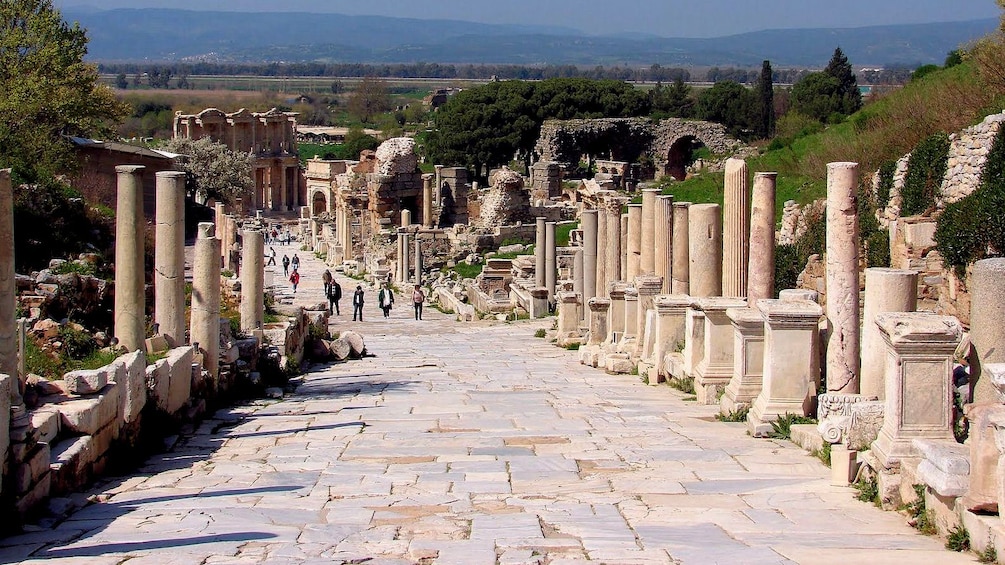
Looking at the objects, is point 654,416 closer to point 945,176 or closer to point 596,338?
point 596,338

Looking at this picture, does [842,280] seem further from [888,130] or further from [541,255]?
[541,255]

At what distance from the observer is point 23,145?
77.9 ft

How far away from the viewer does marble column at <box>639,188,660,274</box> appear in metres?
18.7

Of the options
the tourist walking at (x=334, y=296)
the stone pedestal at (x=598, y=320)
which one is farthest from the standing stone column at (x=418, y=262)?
the stone pedestal at (x=598, y=320)

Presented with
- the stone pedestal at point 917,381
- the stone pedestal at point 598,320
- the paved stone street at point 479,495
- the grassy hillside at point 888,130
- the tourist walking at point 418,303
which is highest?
the grassy hillside at point 888,130

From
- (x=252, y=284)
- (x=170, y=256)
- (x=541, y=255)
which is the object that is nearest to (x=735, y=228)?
(x=170, y=256)

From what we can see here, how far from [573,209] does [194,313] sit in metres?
41.4

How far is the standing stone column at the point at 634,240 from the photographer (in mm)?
20312

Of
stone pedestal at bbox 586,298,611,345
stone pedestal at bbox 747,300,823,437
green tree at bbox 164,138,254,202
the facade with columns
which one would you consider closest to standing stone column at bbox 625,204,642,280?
stone pedestal at bbox 586,298,611,345

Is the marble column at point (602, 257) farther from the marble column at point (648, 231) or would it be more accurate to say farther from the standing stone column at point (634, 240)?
the marble column at point (648, 231)

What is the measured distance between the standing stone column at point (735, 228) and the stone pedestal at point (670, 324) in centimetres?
88

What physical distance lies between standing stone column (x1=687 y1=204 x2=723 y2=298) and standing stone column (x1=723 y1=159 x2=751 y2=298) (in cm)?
61

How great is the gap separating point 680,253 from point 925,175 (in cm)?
646

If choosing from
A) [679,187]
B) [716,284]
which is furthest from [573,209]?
[716,284]
